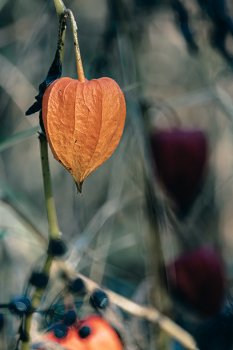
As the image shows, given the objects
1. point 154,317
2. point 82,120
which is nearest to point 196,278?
point 154,317

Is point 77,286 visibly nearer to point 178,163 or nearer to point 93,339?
point 93,339

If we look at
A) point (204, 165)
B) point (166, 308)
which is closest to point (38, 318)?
point (166, 308)

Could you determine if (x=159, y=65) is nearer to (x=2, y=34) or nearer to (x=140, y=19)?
(x=140, y=19)

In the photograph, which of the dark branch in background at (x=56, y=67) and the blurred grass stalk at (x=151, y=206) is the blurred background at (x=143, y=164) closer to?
the blurred grass stalk at (x=151, y=206)

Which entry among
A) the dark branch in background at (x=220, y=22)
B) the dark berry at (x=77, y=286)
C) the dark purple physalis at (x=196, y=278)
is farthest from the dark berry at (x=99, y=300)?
the dark branch in background at (x=220, y=22)

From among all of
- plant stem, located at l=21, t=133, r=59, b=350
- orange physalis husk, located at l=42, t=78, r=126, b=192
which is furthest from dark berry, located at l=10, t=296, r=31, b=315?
orange physalis husk, located at l=42, t=78, r=126, b=192

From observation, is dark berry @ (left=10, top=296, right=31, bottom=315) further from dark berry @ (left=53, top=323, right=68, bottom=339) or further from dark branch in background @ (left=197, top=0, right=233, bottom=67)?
dark branch in background @ (left=197, top=0, right=233, bottom=67)
